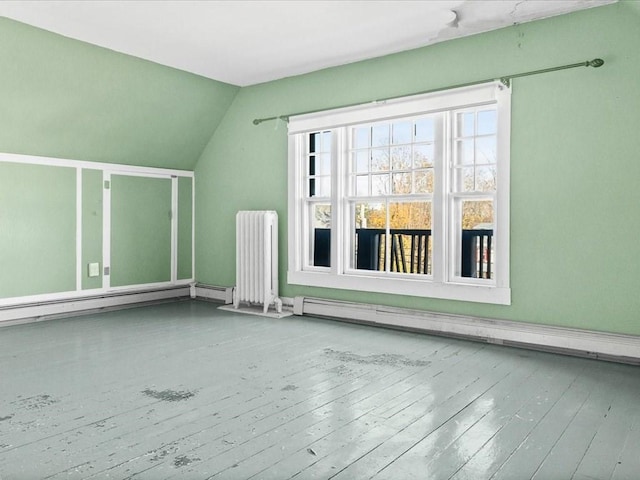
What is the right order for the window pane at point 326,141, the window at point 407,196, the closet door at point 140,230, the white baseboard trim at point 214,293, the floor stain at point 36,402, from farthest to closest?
the white baseboard trim at point 214,293
the closet door at point 140,230
the window pane at point 326,141
the window at point 407,196
the floor stain at point 36,402

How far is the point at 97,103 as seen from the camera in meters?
5.45

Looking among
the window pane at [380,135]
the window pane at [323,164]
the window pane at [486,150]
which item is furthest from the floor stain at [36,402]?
the window pane at [486,150]

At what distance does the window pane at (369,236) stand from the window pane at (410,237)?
0.41ft

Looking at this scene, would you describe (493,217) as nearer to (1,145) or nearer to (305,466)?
(305,466)

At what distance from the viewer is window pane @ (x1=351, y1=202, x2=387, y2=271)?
18.0 feet

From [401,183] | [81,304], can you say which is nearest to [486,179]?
[401,183]

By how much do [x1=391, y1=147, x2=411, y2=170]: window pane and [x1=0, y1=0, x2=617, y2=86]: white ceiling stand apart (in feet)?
3.19

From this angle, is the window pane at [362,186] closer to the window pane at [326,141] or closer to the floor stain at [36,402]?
the window pane at [326,141]

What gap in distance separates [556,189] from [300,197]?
9.09 feet

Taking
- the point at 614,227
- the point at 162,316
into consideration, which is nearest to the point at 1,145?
the point at 162,316

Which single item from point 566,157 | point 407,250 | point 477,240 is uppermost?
point 566,157

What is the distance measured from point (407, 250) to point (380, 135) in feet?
4.06

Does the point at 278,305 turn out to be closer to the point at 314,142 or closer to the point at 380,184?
the point at 380,184

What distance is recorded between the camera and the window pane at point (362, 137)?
547cm
